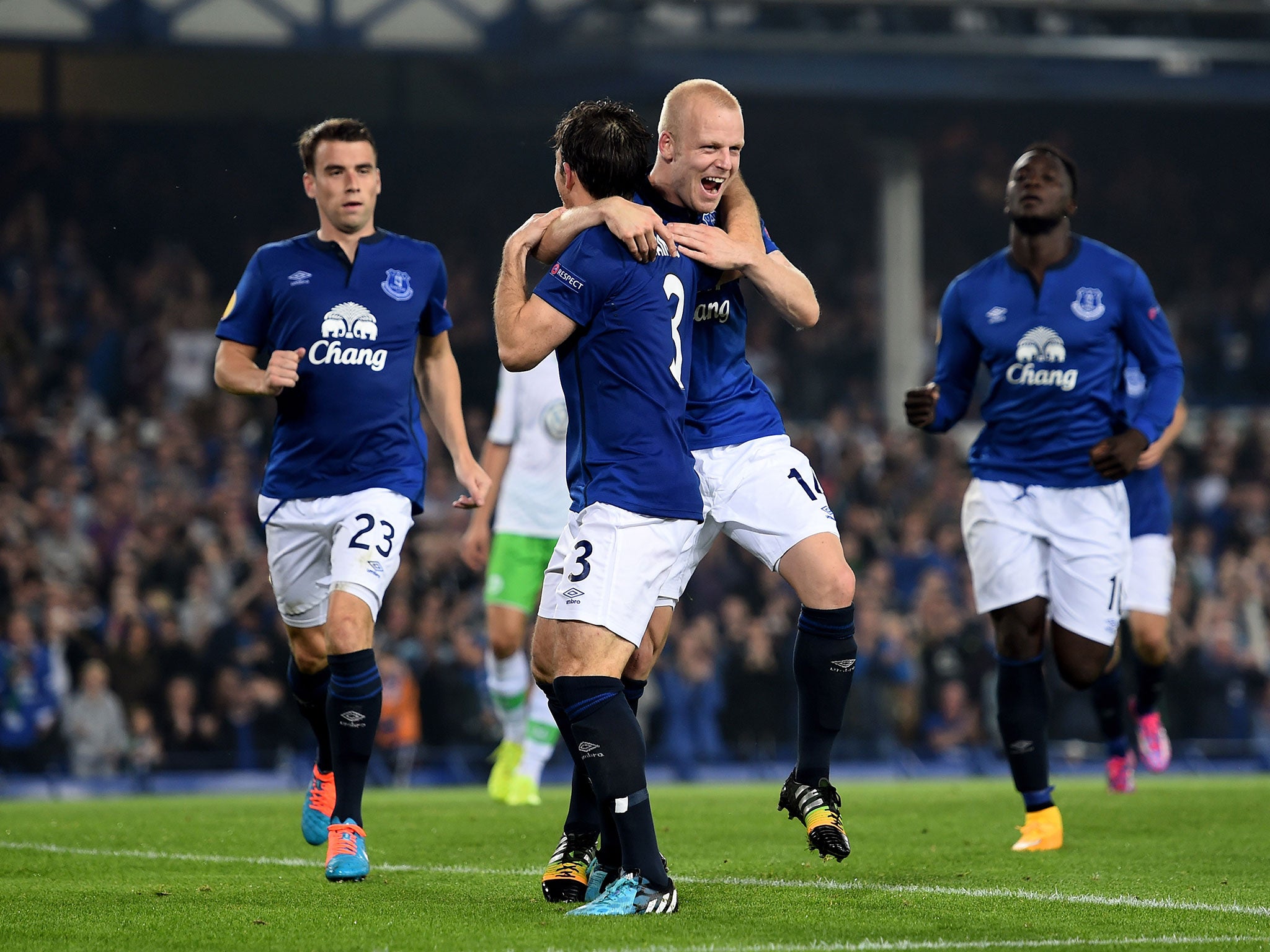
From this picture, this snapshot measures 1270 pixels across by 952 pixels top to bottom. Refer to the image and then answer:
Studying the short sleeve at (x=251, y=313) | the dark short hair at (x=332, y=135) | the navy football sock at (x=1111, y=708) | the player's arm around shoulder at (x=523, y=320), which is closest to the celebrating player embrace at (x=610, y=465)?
the player's arm around shoulder at (x=523, y=320)

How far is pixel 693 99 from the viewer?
5.53 metres

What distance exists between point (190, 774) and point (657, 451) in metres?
9.32

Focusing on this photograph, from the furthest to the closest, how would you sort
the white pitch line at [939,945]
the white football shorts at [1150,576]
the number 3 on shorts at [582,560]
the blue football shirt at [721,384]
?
the white football shorts at [1150,576], the blue football shirt at [721,384], the number 3 on shorts at [582,560], the white pitch line at [939,945]

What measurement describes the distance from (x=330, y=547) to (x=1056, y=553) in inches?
117

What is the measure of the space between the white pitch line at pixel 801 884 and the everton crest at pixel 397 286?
215 cm

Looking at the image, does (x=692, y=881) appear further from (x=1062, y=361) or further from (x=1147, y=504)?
(x=1147, y=504)

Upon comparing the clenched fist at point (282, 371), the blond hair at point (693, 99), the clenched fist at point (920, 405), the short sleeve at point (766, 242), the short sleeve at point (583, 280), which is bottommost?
the clenched fist at point (920, 405)

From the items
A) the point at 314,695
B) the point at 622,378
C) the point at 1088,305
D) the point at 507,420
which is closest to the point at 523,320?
the point at 622,378

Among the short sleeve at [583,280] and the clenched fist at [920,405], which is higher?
the short sleeve at [583,280]

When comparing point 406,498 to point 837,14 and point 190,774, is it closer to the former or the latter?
point 190,774

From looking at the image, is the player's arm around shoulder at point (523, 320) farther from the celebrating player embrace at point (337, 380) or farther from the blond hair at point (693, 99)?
the celebrating player embrace at point (337, 380)

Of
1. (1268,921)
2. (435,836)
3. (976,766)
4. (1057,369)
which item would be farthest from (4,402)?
(1268,921)

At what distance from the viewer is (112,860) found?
22.2ft

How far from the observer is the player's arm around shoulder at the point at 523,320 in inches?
198
